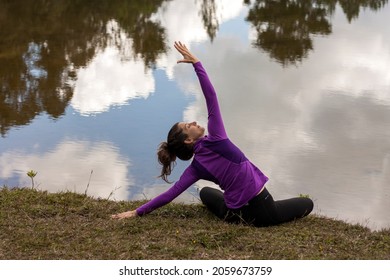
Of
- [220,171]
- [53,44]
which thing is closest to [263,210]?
[220,171]

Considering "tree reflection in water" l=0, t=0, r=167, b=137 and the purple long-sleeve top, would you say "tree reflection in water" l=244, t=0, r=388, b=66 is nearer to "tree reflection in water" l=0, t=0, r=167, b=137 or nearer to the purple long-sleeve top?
"tree reflection in water" l=0, t=0, r=167, b=137

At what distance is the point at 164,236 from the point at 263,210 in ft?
2.82

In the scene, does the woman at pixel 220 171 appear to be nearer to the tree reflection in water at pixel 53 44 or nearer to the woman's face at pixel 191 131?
the woman's face at pixel 191 131

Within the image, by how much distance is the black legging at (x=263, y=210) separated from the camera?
4984 millimetres

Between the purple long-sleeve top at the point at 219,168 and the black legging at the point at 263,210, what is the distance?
0.05 meters

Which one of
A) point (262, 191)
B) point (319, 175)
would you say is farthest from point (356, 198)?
point (262, 191)

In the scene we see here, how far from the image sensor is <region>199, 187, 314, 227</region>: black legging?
4.98 m

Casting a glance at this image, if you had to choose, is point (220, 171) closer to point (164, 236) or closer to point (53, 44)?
point (164, 236)

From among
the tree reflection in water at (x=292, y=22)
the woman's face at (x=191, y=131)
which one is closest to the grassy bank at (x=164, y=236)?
the woman's face at (x=191, y=131)

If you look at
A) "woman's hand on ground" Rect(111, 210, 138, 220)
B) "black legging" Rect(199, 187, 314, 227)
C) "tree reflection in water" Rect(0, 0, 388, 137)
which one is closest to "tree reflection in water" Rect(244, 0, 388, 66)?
"tree reflection in water" Rect(0, 0, 388, 137)

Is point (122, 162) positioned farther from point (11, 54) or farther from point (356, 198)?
point (11, 54)

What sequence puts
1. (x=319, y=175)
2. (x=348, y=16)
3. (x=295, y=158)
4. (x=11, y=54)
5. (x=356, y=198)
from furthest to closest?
(x=348, y=16) → (x=11, y=54) → (x=295, y=158) → (x=319, y=175) → (x=356, y=198)
